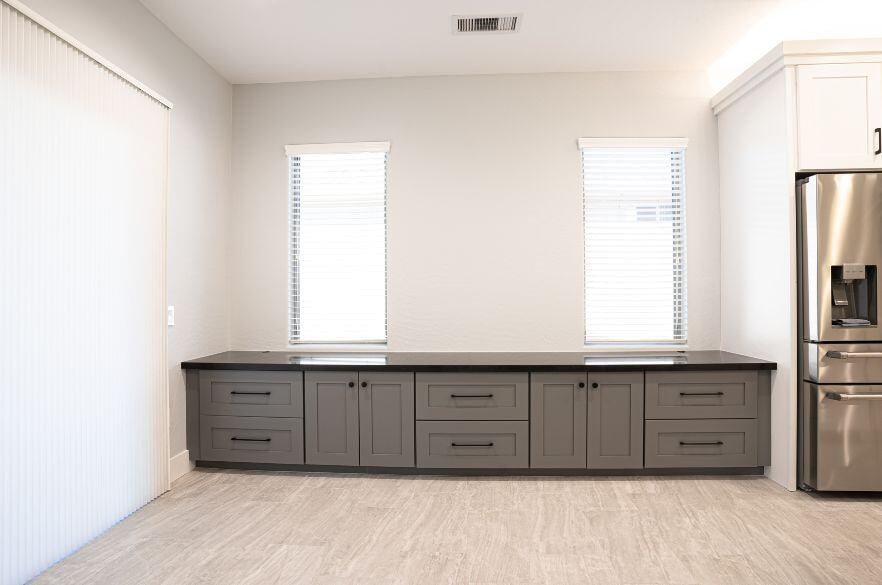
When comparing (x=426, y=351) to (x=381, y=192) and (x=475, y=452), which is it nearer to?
(x=475, y=452)

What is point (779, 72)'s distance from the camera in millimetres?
3102

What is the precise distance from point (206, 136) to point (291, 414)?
83.6 inches

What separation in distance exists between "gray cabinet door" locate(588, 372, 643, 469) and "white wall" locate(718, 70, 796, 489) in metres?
0.84

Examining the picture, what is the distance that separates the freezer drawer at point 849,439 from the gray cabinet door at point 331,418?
2.79 metres

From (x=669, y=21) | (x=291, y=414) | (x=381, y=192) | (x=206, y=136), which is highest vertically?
(x=669, y=21)

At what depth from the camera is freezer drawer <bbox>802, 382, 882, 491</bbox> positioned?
2.93 meters

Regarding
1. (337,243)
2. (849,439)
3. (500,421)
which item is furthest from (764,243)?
(337,243)

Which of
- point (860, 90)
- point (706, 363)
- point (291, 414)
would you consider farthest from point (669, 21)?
point (291, 414)

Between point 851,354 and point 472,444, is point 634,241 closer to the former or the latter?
point 851,354

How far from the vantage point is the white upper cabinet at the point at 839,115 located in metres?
2.99

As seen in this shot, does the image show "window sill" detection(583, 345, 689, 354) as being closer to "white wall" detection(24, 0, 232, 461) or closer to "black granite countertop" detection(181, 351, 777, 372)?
→ "black granite countertop" detection(181, 351, 777, 372)

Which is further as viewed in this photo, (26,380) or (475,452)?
(475,452)

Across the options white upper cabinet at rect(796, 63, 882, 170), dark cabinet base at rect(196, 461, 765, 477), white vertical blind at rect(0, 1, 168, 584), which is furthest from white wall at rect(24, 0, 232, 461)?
white upper cabinet at rect(796, 63, 882, 170)

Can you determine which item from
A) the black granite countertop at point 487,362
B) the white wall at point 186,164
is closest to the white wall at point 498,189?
the black granite countertop at point 487,362
